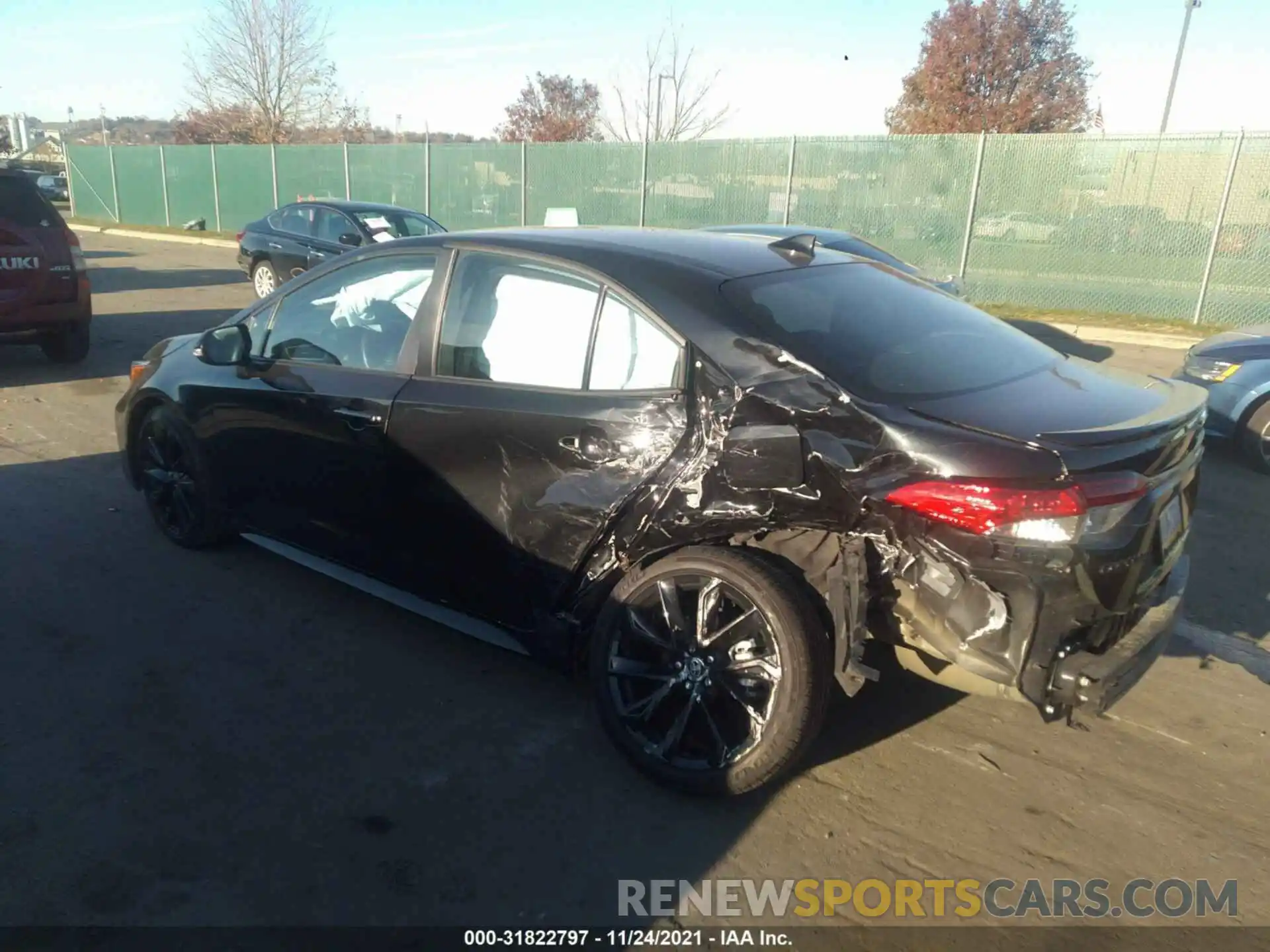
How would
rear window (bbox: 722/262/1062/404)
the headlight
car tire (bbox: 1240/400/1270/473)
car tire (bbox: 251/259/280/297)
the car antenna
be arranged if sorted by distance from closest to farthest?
rear window (bbox: 722/262/1062/404)
the car antenna
car tire (bbox: 1240/400/1270/473)
the headlight
car tire (bbox: 251/259/280/297)

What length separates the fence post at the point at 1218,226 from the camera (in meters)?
14.4

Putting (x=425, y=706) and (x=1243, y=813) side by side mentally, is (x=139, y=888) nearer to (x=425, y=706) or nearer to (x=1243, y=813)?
(x=425, y=706)

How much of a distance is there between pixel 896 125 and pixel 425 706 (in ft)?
102

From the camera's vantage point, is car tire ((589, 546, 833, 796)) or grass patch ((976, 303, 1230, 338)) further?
grass patch ((976, 303, 1230, 338))

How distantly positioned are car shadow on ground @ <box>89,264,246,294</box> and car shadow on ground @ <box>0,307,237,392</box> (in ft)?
11.4

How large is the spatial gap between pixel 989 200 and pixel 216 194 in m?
23.9

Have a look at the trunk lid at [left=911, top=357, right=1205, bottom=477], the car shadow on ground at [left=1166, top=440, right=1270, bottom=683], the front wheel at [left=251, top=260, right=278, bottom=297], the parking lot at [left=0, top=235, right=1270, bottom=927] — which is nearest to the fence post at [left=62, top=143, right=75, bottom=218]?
the front wheel at [left=251, top=260, right=278, bottom=297]

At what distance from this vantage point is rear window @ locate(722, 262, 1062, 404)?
3.06 metres

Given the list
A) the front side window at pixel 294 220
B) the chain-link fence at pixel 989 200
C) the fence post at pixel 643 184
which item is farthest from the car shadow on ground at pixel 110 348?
the chain-link fence at pixel 989 200

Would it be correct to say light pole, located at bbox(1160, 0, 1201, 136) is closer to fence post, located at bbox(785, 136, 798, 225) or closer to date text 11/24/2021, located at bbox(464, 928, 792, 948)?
fence post, located at bbox(785, 136, 798, 225)

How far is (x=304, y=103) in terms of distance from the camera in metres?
39.1

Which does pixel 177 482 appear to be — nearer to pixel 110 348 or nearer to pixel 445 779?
pixel 445 779

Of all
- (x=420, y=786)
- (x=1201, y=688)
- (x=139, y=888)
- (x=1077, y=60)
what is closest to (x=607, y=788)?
(x=420, y=786)

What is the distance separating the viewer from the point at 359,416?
153 inches
